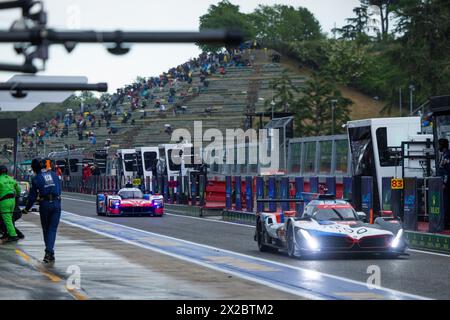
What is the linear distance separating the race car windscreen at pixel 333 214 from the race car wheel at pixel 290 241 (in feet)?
2.00

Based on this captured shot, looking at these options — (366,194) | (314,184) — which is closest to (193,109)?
(314,184)

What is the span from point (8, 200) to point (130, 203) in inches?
714

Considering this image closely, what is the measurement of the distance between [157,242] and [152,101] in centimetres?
9633

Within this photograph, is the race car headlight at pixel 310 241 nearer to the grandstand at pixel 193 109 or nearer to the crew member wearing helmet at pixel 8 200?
the crew member wearing helmet at pixel 8 200

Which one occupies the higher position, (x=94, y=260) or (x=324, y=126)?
(x=324, y=126)

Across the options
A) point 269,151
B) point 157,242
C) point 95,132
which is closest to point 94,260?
point 157,242

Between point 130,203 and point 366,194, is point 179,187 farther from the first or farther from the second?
point 366,194

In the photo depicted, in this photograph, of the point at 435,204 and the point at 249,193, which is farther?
the point at 249,193

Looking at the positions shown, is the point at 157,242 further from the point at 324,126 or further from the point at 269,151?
the point at 324,126

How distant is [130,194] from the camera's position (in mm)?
46938

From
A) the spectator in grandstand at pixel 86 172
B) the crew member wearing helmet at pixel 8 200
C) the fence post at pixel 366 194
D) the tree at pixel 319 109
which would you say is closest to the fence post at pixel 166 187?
the spectator in grandstand at pixel 86 172

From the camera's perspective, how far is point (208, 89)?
12481cm

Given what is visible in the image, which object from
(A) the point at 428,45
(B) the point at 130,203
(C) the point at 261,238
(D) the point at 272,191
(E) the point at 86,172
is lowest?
(C) the point at 261,238

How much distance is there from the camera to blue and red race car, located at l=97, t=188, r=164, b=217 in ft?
152
